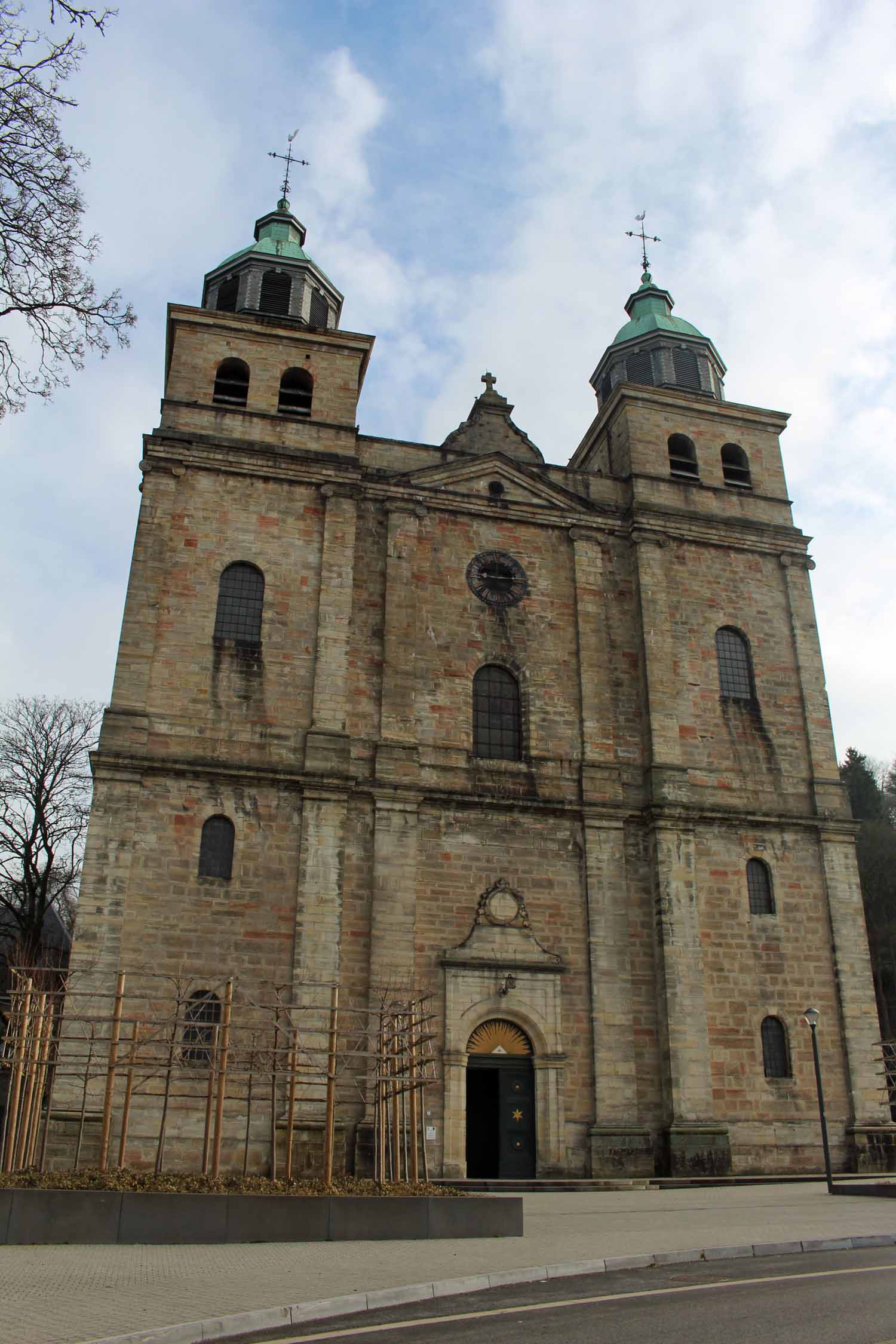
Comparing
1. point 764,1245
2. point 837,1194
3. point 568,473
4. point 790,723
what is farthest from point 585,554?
point 764,1245

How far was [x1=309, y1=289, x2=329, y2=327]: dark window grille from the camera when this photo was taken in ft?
93.5

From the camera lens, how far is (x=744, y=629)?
26.0 metres

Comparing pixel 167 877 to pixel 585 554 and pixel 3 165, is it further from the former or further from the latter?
pixel 3 165

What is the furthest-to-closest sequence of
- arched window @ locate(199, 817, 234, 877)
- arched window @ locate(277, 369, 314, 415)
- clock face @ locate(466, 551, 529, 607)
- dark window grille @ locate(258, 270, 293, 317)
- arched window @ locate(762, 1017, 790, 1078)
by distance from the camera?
dark window grille @ locate(258, 270, 293, 317)
arched window @ locate(277, 369, 314, 415)
clock face @ locate(466, 551, 529, 607)
arched window @ locate(762, 1017, 790, 1078)
arched window @ locate(199, 817, 234, 877)

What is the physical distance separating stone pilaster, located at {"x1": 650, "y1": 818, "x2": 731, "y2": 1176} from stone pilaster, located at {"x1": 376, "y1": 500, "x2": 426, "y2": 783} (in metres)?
5.56

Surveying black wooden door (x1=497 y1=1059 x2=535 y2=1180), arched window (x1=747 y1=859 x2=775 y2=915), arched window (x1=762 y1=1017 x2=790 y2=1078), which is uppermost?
arched window (x1=747 y1=859 x2=775 y2=915)

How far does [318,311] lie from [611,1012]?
19218mm

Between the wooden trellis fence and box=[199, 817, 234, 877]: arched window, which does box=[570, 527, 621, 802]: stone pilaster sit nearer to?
the wooden trellis fence

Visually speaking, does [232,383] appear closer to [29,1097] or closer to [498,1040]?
[498,1040]

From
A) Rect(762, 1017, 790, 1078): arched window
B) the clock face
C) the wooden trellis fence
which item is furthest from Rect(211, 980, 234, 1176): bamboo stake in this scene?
the clock face

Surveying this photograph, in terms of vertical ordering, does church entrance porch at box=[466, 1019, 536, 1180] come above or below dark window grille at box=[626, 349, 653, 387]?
below

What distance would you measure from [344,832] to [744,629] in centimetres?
1118

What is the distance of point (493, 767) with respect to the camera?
Result: 2289cm

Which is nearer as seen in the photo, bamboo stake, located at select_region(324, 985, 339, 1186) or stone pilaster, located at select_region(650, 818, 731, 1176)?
bamboo stake, located at select_region(324, 985, 339, 1186)
